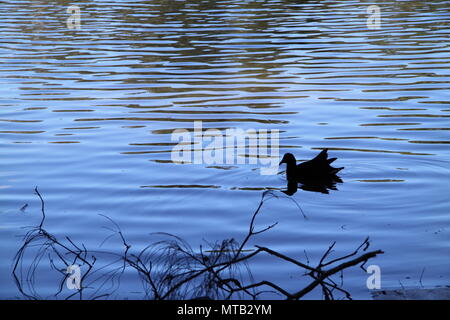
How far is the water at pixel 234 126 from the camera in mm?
8695

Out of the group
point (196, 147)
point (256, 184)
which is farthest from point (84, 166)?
point (256, 184)

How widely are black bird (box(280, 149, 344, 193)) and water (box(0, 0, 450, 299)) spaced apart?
0.23m

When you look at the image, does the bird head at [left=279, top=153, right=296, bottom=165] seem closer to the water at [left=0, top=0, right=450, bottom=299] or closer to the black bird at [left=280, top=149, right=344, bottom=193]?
the black bird at [left=280, top=149, right=344, bottom=193]

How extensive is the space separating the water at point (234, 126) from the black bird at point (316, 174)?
0.23 m

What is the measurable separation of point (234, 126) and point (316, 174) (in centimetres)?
317

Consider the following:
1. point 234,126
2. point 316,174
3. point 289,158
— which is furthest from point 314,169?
point 234,126

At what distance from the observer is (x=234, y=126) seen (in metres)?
13.6

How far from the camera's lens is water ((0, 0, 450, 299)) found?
8695 millimetres

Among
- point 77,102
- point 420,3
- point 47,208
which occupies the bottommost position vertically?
point 47,208

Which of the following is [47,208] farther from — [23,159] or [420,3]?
[420,3]

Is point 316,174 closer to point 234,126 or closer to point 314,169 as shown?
point 314,169

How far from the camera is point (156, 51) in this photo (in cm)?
2150

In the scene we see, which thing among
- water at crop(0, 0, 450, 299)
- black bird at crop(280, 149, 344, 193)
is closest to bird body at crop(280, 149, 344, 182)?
black bird at crop(280, 149, 344, 193)
